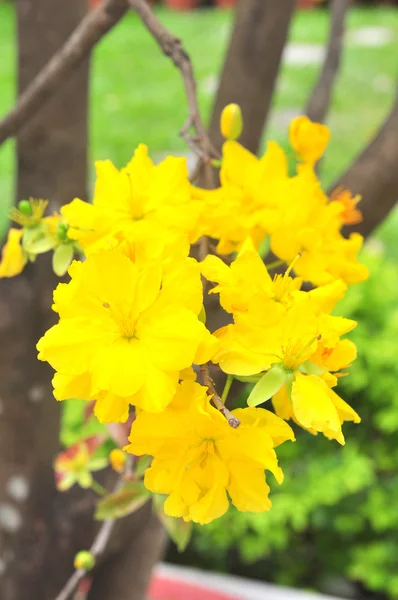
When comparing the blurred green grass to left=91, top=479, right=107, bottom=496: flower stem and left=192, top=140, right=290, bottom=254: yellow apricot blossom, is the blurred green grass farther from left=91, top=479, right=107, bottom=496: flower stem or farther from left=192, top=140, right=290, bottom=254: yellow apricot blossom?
→ left=192, top=140, right=290, bottom=254: yellow apricot blossom

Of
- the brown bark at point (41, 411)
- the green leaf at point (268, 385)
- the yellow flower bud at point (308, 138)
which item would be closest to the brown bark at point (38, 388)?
the brown bark at point (41, 411)

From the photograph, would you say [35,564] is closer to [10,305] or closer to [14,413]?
[14,413]

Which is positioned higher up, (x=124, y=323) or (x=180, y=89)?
(x=124, y=323)

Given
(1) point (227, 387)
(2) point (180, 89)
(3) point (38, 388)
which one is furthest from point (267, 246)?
(2) point (180, 89)

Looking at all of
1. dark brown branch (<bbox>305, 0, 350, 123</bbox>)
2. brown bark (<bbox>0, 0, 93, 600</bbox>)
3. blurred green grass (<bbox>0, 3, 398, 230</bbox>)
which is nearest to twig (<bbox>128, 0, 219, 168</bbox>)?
brown bark (<bbox>0, 0, 93, 600</bbox>)

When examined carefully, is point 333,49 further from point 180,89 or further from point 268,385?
point 180,89

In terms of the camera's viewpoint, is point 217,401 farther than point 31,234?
No
